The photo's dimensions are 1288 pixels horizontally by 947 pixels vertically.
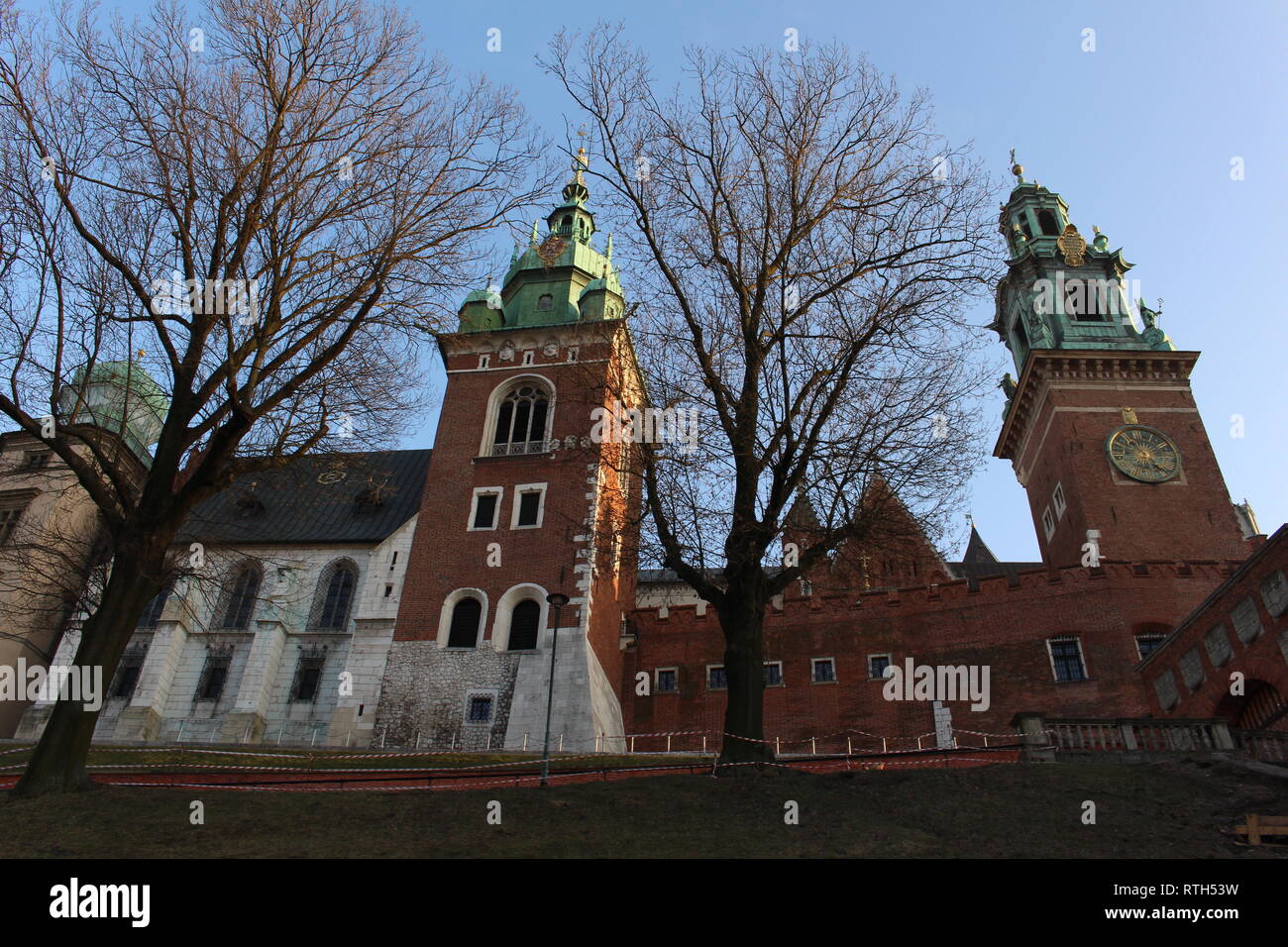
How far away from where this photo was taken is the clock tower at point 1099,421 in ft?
113

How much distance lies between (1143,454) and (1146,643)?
10832 mm

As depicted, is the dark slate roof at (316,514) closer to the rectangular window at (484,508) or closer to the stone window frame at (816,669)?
the rectangular window at (484,508)

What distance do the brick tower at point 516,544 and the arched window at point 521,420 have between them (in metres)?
0.06

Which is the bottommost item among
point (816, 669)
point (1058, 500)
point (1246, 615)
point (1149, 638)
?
point (1246, 615)

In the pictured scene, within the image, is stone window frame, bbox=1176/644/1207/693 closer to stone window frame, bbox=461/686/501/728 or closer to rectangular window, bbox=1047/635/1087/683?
rectangular window, bbox=1047/635/1087/683

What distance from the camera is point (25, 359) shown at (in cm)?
1386

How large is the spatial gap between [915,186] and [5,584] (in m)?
29.7

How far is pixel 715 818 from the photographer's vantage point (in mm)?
10992

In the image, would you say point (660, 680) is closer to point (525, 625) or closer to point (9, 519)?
point (525, 625)

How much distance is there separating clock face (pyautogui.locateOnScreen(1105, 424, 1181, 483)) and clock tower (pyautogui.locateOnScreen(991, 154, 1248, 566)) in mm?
38

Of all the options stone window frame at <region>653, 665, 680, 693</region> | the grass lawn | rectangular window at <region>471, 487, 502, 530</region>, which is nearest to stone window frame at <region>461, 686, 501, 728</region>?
rectangular window at <region>471, 487, 502, 530</region>

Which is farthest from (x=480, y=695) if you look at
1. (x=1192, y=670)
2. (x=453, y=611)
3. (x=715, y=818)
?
(x=1192, y=670)
